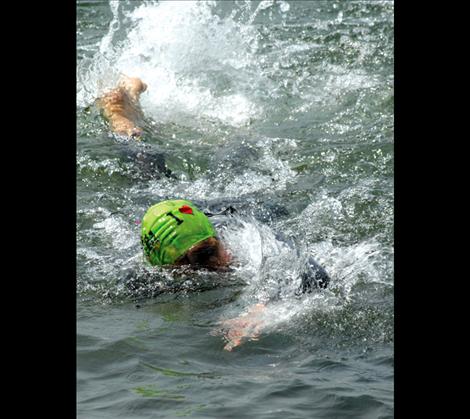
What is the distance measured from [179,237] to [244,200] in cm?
158

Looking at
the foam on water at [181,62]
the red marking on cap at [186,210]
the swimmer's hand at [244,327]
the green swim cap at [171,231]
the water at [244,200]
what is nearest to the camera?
the water at [244,200]

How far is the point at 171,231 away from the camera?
651 centimetres

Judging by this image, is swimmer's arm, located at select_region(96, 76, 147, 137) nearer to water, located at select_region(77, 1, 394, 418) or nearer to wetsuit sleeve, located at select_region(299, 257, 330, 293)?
water, located at select_region(77, 1, 394, 418)

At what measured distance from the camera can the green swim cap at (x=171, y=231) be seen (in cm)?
652

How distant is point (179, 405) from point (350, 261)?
2570 mm

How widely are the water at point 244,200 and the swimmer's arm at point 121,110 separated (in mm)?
150

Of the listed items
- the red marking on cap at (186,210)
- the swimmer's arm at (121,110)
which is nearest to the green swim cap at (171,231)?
the red marking on cap at (186,210)

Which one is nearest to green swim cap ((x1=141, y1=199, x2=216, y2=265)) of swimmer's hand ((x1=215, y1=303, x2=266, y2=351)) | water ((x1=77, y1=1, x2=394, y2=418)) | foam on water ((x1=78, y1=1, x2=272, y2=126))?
water ((x1=77, y1=1, x2=394, y2=418))

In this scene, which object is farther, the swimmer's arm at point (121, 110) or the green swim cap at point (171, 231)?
the swimmer's arm at point (121, 110)

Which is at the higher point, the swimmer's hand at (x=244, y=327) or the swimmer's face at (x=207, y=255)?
the swimmer's face at (x=207, y=255)

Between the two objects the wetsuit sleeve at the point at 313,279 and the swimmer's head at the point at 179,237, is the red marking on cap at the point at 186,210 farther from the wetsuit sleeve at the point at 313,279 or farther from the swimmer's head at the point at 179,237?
the wetsuit sleeve at the point at 313,279

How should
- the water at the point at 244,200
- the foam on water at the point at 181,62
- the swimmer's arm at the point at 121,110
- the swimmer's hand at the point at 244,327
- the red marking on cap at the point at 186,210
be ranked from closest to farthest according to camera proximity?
the water at the point at 244,200 → the swimmer's hand at the point at 244,327 → the red marking on cap at the point at 186,210 → the swimmer's arm at the point at 121,110 → the foam on water at the point at 181,62
